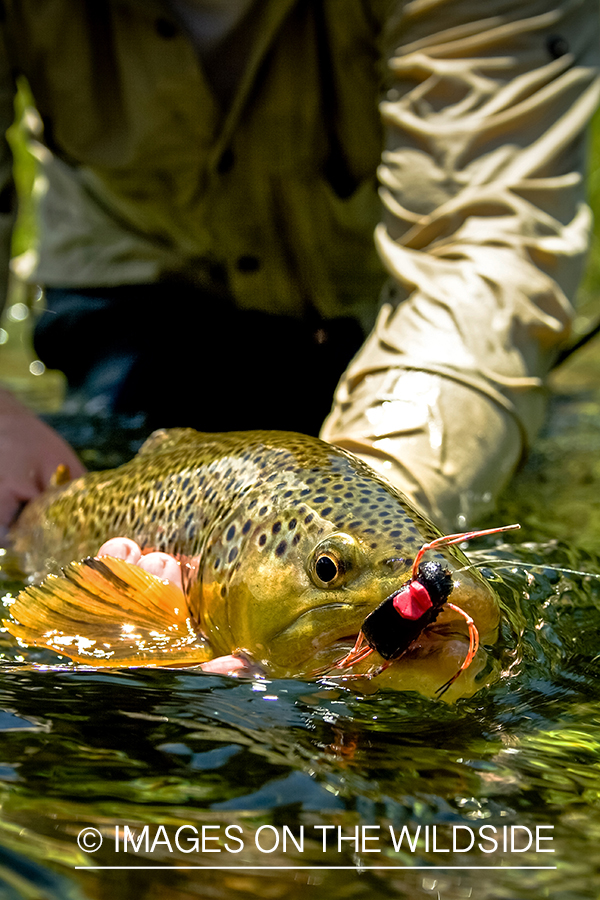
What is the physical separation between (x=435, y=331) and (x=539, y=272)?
326 millimetres

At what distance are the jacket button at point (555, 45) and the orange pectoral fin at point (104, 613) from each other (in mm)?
1693

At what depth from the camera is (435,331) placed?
2277 millimetres

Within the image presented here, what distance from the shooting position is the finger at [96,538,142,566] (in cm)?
184

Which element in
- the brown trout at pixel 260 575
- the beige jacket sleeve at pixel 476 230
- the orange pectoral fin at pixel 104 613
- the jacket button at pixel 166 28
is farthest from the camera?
the jacket button at pixel 166 28

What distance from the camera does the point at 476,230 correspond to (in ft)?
7.90

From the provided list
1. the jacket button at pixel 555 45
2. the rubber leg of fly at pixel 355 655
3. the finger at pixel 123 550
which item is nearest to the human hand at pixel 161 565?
the finger at pixel 123 550

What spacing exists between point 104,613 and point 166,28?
198 centimetres

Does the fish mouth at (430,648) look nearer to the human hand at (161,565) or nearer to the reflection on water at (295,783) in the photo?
the reflection on water at (295,783)

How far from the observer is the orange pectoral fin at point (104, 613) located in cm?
164

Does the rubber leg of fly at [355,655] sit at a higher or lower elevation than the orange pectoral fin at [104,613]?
higher

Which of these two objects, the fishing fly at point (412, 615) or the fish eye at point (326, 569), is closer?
the fishing fly at point (412, 615)

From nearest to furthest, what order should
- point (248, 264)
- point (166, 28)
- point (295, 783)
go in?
point (295, 783) < point (166, 28) < point (248, 264)

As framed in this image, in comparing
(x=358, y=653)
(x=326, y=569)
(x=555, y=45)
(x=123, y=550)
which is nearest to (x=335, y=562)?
(x=326, y=569)

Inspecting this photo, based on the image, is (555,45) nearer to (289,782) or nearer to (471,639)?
(471,639)
